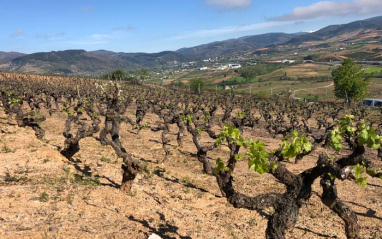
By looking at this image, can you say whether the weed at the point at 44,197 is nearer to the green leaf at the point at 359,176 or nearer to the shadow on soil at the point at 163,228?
the shadow on soil at the point at 163,228

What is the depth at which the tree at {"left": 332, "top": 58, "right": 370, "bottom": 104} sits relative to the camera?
5375cm

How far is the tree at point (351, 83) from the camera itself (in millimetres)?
53750

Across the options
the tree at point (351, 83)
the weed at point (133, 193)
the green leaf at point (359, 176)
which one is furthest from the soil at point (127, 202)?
the tree at point (351, 83)

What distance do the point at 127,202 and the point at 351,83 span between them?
55.3m

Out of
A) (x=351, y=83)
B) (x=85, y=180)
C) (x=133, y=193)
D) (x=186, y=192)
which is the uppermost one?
(x=85, y=180)

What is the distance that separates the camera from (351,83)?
5362 centimetres

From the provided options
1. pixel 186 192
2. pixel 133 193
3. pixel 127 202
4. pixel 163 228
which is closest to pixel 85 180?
pixel 133 193

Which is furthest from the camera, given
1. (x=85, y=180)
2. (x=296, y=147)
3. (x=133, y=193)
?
(x=85, y=180)

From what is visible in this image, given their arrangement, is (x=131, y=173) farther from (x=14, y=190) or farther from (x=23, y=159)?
(x=23, y=159)

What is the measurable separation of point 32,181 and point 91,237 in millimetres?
4730

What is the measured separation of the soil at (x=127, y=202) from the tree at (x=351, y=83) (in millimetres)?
44181

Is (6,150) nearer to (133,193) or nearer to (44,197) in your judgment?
(44,197)

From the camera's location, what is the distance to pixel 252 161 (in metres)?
5.93

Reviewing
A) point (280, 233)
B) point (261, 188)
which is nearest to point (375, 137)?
point (280, 233)
